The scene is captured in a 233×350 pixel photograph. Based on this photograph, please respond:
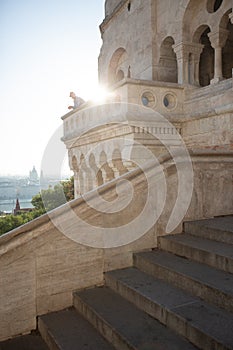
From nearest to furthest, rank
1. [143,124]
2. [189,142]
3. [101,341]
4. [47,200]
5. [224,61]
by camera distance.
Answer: [101,341] < [143,124] < [189,142] < [224,61] < [47,200]

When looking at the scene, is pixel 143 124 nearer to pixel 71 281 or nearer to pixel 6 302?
pixel 71 281

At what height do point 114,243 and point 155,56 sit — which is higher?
point 155,56

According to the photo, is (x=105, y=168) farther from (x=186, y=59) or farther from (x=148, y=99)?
(x=186, y=59)

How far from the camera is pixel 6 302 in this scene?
2.45 m

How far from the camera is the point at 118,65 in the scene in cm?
1188

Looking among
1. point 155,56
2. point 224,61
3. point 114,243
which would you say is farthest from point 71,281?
point 224,61

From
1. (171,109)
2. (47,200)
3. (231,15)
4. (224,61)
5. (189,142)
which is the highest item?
(224,61)

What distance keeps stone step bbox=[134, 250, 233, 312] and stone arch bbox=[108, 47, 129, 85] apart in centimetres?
945

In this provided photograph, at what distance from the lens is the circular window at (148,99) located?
257 inches

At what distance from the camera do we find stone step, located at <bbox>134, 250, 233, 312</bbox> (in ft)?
6.82

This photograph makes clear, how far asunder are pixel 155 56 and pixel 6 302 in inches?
319

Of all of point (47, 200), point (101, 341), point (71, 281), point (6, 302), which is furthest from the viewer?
point (47, 200)

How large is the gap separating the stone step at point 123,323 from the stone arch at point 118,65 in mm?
9814

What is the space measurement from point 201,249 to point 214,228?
14.7 inches
